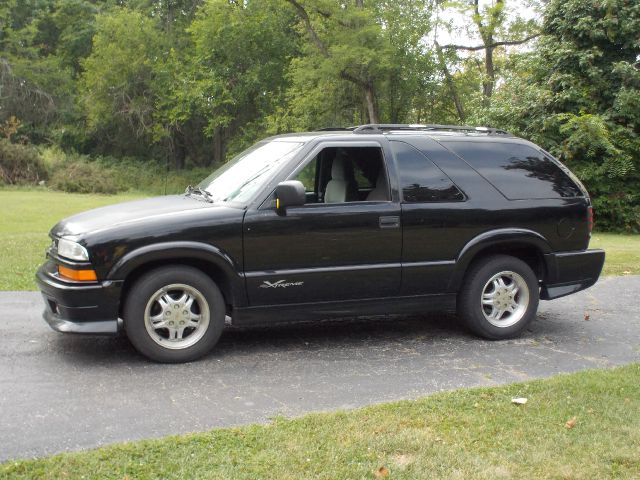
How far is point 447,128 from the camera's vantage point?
23.5 ft

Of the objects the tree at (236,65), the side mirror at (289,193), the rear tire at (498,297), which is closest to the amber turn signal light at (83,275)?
the side mirror at (289,193)

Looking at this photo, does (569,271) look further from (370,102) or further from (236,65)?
(236,65)

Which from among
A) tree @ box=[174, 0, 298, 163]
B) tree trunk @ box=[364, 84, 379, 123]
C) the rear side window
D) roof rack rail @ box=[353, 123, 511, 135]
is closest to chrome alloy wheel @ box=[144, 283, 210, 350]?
roof rack rail @ box=[353, 123, 511, 135]

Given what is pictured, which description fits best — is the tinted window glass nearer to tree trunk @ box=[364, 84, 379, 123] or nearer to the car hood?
the car hood

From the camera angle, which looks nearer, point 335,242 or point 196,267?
point 196,267

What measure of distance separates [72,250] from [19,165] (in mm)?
32222

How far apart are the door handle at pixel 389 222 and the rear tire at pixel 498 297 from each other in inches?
37.8

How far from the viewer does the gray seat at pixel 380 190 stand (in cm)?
644

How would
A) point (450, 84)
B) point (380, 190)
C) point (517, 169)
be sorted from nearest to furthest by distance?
point (380, 190)
point (517, 169)
point (450, 84)

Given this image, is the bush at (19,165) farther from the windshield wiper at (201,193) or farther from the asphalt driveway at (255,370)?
the windshield wiper at (201,193)

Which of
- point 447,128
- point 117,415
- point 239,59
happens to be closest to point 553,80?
point 447,128

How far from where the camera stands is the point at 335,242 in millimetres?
6129

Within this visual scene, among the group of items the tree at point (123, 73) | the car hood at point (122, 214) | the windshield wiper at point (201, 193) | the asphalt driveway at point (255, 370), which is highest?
the tree at point (123, 73)

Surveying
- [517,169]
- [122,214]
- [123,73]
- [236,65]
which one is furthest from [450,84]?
[122,214]
